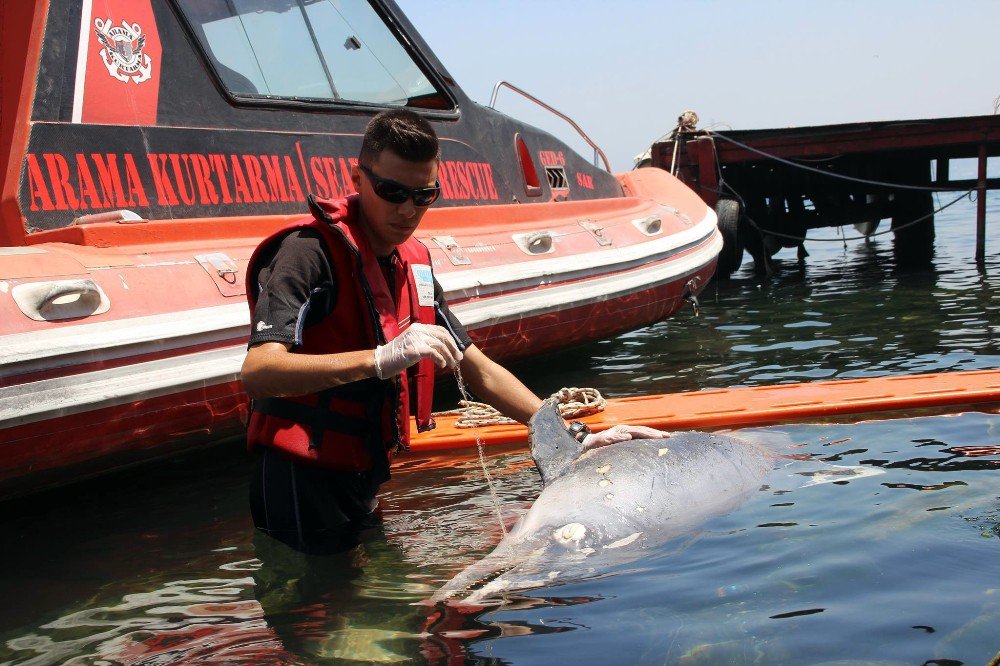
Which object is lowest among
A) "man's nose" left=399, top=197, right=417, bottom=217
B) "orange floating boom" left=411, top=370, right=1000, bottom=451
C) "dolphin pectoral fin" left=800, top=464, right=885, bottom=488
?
"dolphin pectoral fin" left=800, top=464, right=885, bottom=488

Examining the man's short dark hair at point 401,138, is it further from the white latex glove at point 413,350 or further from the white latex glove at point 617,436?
the white latex glove at point 617,436

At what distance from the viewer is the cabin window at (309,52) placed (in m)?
5.60

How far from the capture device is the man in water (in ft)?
8.64

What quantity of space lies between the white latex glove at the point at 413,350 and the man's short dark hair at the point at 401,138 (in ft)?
1.66

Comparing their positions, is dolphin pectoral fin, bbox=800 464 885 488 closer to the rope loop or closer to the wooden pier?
the rope loop

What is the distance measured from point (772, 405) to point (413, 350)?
2.70 m

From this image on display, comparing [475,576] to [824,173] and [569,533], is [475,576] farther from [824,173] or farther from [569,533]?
[824,173]

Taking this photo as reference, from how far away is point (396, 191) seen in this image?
9.30ft

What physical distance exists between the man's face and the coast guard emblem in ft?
8.84

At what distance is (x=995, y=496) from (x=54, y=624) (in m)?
3.08

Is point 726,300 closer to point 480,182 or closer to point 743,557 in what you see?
point 480,182

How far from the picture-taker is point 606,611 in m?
2.71

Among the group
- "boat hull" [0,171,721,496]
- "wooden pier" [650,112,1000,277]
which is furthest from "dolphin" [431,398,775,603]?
"wooden pier" [650,112,1000,277]

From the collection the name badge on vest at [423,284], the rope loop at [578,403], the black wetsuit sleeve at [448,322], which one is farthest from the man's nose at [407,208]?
the rope loop at [578,403]
